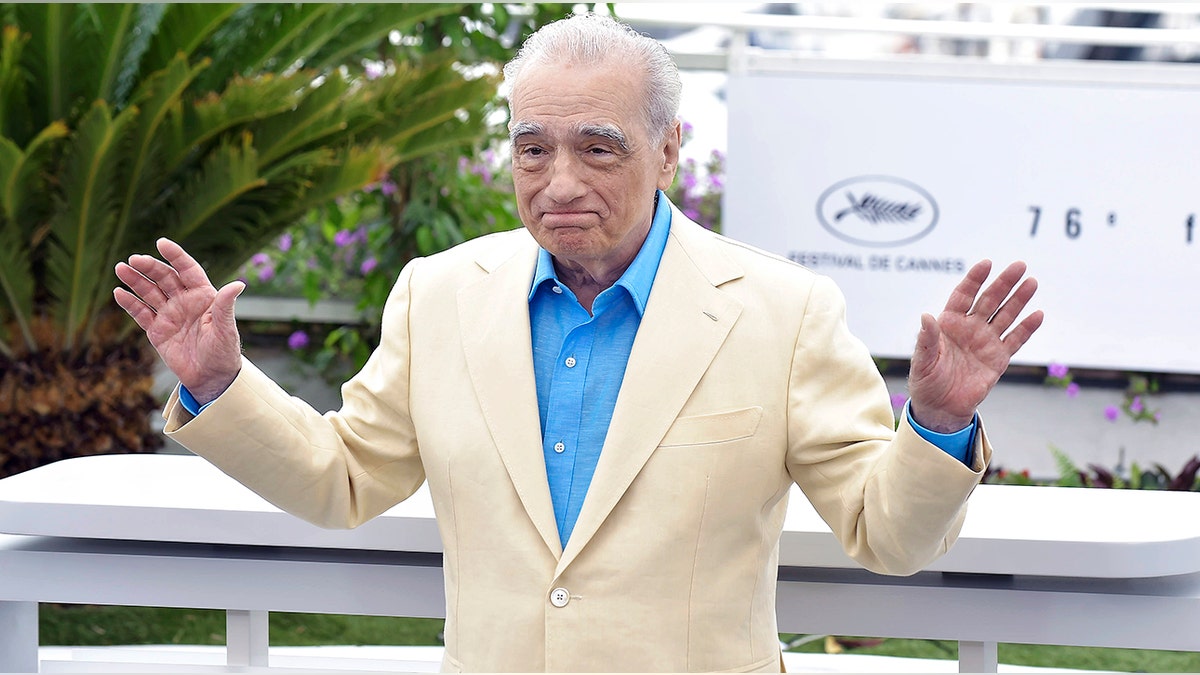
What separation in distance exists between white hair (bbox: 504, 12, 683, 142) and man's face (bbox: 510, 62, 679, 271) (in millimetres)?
18

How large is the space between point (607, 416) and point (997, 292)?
63cm

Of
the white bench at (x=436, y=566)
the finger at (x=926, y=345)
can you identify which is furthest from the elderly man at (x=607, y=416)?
Answer: the white bench at (x=436, y=566)

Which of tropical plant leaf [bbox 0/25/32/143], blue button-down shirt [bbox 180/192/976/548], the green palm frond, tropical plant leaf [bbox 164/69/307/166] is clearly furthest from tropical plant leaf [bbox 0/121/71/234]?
blue button-down shirt [bbox 180/192/976/548]

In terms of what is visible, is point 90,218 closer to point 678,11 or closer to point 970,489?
point 678,11

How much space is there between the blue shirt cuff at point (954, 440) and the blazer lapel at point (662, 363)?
0.35 m

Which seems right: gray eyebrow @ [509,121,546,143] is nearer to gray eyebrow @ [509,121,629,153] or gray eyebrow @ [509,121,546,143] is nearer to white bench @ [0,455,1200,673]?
gray eyebrow @ [509,121,629,153]

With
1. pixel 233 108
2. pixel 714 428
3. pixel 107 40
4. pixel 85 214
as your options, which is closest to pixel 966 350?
pixel 714 428

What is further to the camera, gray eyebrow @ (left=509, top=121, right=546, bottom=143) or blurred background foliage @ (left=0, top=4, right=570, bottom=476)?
blurred background foliage @ (left=0, top=4, right=570, bottom=476)

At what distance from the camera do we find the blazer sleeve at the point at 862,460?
5.85ft

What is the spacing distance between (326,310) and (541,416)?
16.4 ft

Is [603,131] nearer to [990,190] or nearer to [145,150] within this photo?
[145,150]

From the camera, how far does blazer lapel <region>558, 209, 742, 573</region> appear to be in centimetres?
193

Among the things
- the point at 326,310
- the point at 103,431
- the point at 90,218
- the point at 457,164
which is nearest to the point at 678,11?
the point at 457,164

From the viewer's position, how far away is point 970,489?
1.79 metres
